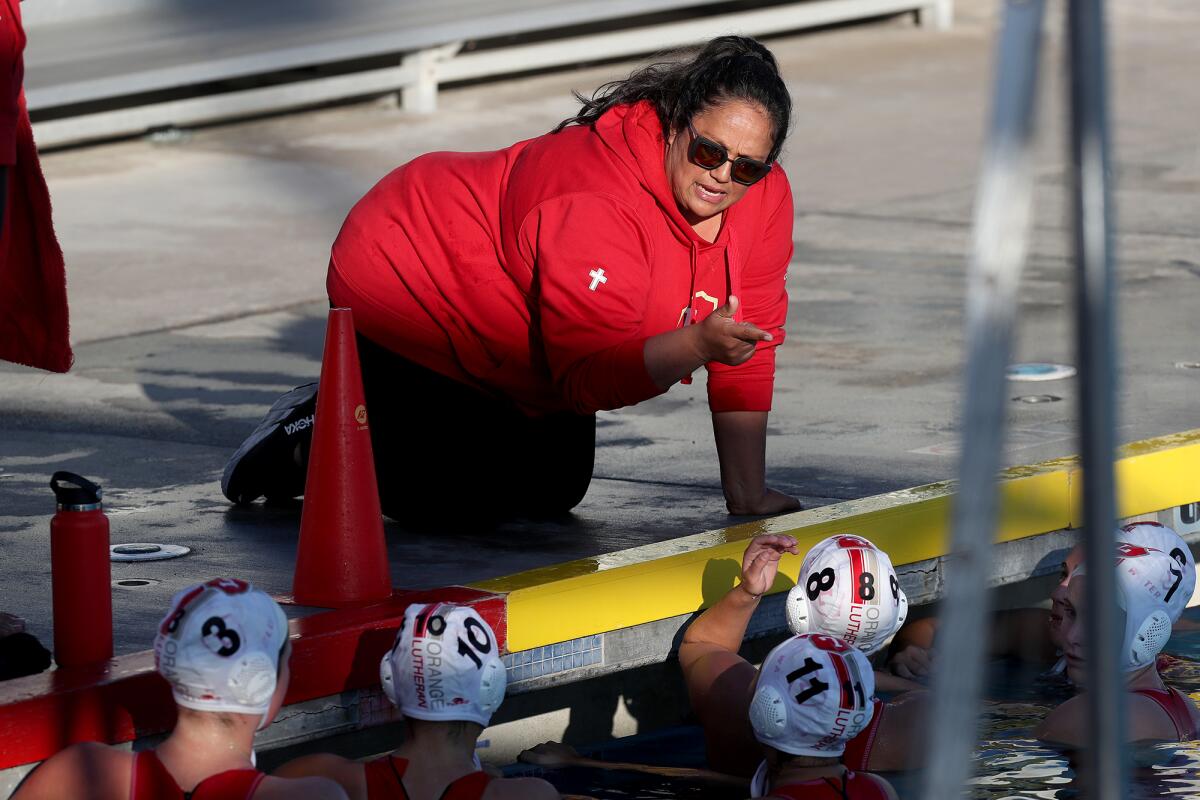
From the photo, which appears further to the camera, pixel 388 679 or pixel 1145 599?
pixel 1145 599

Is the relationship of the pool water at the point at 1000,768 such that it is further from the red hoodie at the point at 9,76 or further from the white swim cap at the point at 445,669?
the red hoodie at the point at 9,76

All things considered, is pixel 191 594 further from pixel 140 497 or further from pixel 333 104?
pixel 333 104

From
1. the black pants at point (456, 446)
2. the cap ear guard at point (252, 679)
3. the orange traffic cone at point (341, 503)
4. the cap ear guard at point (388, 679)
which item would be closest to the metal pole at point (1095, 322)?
the cap ear guard at point (252, 679)

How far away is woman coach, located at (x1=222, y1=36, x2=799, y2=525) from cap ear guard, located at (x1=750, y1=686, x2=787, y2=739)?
786 mm

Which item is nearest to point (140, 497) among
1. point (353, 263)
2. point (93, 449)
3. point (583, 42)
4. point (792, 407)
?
point (93, 449)

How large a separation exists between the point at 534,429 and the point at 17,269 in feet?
5.11

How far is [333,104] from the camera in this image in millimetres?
14688

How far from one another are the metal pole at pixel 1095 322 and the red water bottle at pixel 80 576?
250 centimetres

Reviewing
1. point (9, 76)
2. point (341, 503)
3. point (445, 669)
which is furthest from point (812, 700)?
point (9, 76)

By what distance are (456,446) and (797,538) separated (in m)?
0.97

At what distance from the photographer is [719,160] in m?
4.99

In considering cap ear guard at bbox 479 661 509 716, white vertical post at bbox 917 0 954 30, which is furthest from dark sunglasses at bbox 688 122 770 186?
white vertical post at bbox 917 0 954 30

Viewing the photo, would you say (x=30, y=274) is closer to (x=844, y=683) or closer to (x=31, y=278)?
(x=31, y=278)

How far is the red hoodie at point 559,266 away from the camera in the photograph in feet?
16.5
